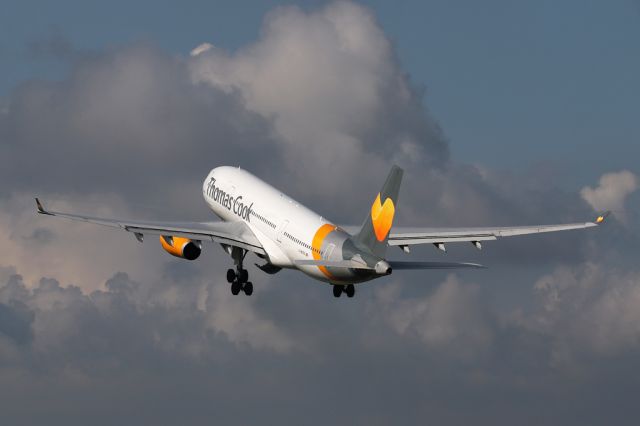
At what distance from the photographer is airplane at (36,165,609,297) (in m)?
74.3

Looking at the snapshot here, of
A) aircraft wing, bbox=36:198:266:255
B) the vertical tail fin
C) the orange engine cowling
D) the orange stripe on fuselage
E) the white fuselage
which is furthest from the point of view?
the orange engine cowling

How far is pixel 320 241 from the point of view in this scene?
3071 inches

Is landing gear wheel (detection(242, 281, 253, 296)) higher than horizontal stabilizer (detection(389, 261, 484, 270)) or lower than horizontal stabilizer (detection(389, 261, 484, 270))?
higher

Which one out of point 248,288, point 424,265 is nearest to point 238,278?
point 248,288

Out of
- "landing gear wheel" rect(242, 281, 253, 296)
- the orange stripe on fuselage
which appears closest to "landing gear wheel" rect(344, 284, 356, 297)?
the orange stripe on fuselage

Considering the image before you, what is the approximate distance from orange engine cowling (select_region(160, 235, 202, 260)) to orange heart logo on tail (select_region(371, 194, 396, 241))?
14822 mm

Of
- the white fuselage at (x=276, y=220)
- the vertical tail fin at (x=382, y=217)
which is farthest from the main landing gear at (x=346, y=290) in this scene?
the vertical tail fin at (x=382, y=217)

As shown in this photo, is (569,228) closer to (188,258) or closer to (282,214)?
(282,214)

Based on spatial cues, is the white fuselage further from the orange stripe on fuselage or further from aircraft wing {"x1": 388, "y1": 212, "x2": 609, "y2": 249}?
aircraft wing {"x1": 388, "y1": 212, "x2": 609, "y2": 249}

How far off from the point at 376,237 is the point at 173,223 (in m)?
15.7

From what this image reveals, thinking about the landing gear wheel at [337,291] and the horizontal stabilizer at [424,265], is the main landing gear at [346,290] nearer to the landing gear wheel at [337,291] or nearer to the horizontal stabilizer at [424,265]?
the landing gear wheel at [337,291]

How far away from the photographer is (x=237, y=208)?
88.5 meters

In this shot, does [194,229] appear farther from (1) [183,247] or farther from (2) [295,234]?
(2) [295,234]

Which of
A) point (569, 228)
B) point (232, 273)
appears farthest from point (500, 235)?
point (232, 273)
